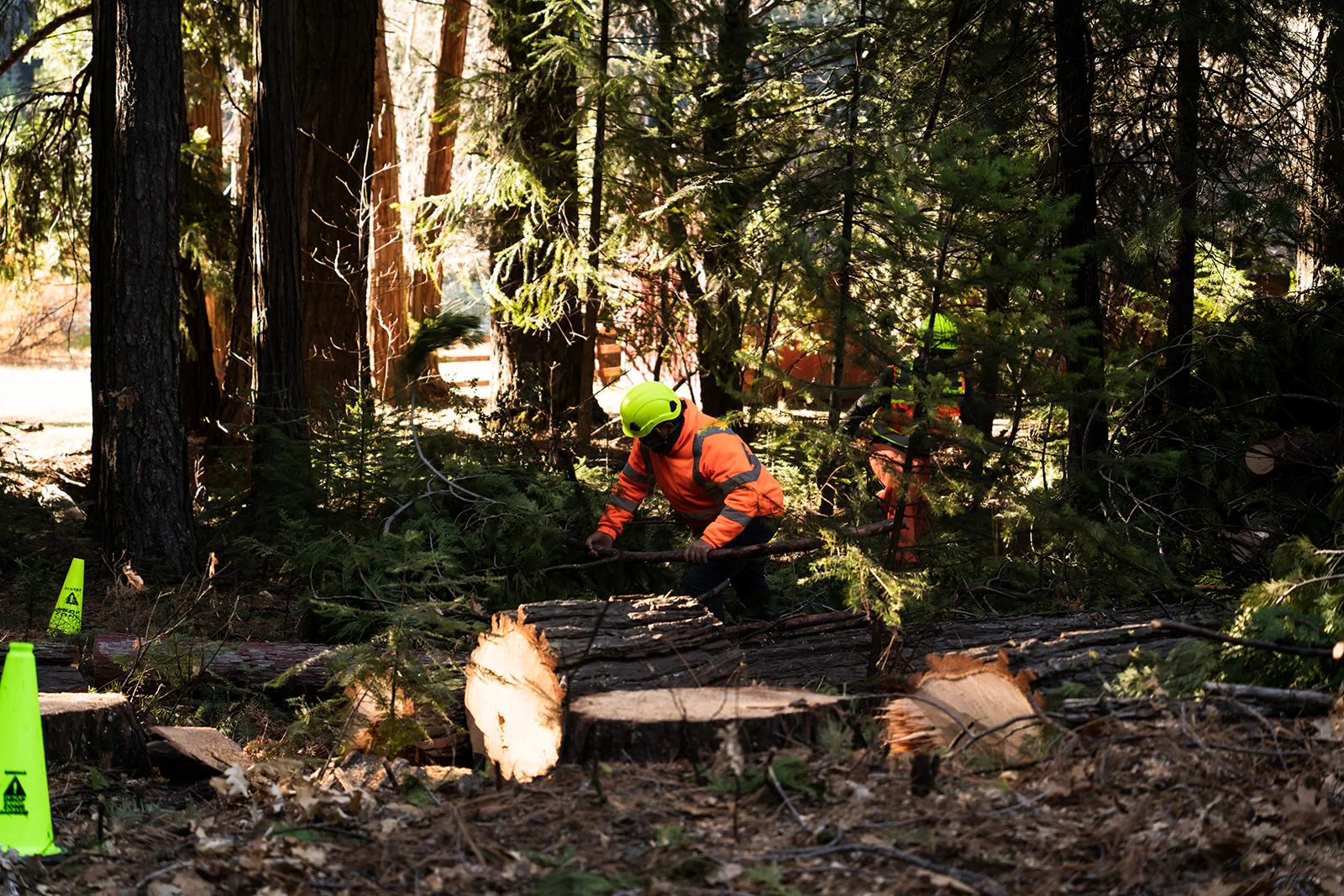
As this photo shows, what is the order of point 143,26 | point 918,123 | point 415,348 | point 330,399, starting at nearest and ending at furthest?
point 415,348 → point 143,26 → point 330,399 → point 918,123

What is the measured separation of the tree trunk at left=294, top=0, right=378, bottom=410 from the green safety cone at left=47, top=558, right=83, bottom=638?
4214 millimetres

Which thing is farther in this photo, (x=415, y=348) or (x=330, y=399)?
(x=330, y=399)

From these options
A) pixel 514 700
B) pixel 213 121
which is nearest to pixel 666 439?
pixel 514 700

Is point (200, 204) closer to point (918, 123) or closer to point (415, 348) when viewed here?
point (415, 348)

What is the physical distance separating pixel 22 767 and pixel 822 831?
2.62 meters

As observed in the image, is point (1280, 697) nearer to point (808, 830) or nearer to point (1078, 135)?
point (808, 830)

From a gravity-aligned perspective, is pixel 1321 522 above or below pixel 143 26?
below

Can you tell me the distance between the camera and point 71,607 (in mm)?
6738

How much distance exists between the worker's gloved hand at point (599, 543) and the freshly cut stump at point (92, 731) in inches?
106

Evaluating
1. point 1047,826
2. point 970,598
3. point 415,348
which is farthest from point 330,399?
point 1047,826

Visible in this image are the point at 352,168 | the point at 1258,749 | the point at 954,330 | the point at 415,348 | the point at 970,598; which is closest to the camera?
the point at 1258,749

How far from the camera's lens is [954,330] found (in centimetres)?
528

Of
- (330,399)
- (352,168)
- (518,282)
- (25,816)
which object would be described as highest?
(352,168)

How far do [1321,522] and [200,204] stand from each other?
10.1 meters
